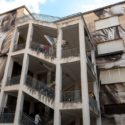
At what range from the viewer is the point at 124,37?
2023 cm

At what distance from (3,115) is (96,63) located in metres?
10.2

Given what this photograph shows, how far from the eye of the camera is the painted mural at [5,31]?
22.2 metres

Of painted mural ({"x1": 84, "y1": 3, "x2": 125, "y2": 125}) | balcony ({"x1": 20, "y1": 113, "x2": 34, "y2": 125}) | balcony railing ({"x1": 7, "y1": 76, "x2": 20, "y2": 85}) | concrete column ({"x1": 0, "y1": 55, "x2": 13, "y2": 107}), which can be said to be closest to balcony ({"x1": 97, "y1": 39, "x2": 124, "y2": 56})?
painted mural ({"x1": 84, "y1": 3, "x2": 125, "y2": 125})

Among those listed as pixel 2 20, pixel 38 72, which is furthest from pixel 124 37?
pixel 2 20

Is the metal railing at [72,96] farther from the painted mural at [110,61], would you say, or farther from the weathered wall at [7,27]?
the weathered wall at [7,27]

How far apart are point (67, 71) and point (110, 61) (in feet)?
16.4

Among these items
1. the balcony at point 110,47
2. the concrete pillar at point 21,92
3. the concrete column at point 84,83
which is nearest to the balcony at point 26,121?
the concrete pillar at point 21,92

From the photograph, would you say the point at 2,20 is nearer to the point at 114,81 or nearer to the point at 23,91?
the point at 23,91

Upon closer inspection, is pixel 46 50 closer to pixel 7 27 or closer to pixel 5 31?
pixel 5 31

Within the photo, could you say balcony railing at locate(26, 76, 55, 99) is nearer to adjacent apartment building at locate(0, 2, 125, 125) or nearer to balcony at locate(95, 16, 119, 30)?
adjacent apartment building at locate(0, 2, 125, 125)

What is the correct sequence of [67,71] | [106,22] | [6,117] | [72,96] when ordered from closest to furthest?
[72,96]
[6,117]
[67,71]
[106,22]

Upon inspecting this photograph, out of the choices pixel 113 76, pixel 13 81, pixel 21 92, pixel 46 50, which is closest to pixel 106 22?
pixel 113 76

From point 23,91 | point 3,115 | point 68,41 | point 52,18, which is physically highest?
point 52,18

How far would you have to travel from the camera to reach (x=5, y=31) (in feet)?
79.7
